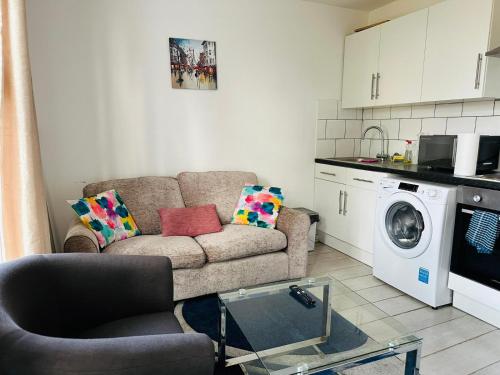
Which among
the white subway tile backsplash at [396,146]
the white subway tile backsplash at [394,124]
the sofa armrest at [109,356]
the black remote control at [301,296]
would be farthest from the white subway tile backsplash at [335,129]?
the sofa armrest at [109,356]

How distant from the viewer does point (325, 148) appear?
3736 mm

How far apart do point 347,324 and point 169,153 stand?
212 centimetres

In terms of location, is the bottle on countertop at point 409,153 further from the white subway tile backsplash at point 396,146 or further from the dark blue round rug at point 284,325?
the dark blue round rug at point 284,325

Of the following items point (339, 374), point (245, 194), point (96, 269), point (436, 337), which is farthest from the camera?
point (245, 194)

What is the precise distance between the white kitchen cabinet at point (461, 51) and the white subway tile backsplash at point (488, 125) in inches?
9.7

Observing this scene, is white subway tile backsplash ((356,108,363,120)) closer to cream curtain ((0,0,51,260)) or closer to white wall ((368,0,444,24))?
white wall ((368,0,444,24))

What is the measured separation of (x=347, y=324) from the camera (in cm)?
161

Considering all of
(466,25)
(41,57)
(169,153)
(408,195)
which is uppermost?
(466,25)

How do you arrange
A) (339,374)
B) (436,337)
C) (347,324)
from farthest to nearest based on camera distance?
(436,337) → (339,374) → (347,324)

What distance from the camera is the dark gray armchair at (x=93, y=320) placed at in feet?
2.97

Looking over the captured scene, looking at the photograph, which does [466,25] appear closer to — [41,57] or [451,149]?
[451,149]

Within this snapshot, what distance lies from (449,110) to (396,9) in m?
1.24

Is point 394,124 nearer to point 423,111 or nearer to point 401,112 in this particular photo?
point 401,112

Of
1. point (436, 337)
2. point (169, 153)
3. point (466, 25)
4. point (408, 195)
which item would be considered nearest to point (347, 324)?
point (436, 337)
